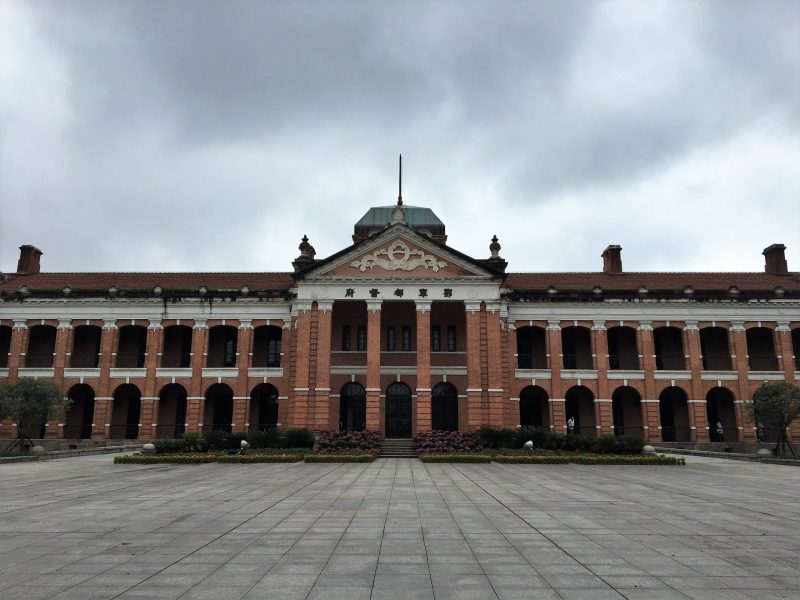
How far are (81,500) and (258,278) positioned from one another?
86.5ft

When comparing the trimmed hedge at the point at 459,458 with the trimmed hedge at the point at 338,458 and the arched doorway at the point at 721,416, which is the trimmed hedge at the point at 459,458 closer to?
the trimmed hedge at the point at 338,458

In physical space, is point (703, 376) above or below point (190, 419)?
above

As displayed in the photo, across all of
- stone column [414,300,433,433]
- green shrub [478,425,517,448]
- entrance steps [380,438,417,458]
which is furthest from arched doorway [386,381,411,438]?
green shrub [478,425,517,448]

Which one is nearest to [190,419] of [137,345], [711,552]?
[137,345]

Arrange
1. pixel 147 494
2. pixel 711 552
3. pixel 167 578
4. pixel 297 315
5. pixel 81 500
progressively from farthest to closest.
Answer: pixel 297 315, pixel 147 494, pixel 81 500, pixel 711 552, pixel 167 578

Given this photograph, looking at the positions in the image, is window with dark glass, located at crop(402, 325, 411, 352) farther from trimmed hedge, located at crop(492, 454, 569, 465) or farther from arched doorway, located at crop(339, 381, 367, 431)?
trimmed hedge, located at crop(492, 454, 569, 465)

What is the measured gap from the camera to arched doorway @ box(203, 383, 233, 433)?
35062 mm

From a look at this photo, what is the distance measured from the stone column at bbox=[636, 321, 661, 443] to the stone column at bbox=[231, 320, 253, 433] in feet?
78.6

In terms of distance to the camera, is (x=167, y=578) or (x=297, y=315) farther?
(x=297, y=315)

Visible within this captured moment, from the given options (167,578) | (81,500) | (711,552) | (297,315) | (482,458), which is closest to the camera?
(167,578)

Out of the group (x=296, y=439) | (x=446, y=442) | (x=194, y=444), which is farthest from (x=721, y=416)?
(x=194, y=444)

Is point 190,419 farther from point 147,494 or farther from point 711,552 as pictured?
point 711,552

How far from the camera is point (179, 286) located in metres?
35.8

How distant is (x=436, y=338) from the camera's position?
33.6m
